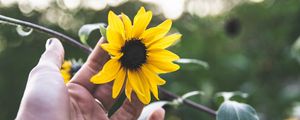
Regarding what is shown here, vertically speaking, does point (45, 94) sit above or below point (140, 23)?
below

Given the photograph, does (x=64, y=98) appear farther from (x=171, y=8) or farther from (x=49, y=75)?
(x=171, y=8)

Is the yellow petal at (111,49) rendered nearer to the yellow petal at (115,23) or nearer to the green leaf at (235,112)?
the yellow petal at (115,23)

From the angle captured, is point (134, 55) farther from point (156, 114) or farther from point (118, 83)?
point (156, 114)

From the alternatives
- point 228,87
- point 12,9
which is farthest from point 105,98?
point 12,9

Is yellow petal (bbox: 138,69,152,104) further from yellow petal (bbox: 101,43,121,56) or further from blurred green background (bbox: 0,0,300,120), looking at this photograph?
blurred green background (bbox: 0,0,300,120)

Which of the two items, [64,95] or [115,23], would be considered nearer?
[115,23]

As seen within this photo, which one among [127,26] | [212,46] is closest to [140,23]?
[127,26]

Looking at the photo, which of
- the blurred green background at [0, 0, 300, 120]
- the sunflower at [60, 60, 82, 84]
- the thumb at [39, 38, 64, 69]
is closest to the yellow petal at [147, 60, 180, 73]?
the thumb at [39, 38, 64, 69]
